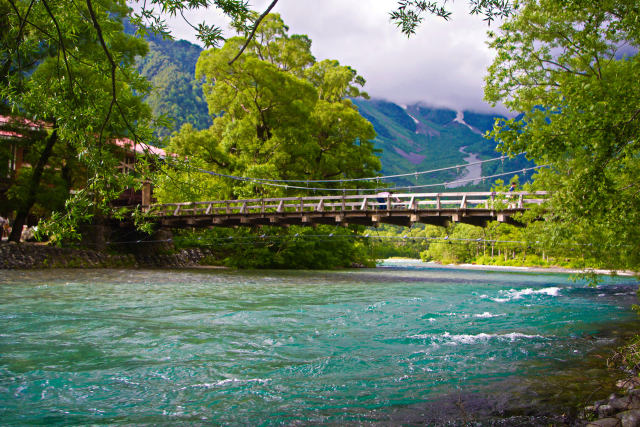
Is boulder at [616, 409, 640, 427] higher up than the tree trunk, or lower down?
lower down

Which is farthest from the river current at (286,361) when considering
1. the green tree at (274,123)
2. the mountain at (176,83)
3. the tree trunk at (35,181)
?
the mountain at (176,83)

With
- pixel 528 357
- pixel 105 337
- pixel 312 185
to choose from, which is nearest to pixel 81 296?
pixel 105 337

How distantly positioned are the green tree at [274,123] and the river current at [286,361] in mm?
14198

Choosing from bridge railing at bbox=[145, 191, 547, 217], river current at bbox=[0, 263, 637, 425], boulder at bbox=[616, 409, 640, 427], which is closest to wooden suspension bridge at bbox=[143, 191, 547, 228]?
bridge railing at bbox=[145, 191, 547, 217]

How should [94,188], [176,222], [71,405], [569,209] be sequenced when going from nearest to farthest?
[94,188] → [71,405] → [569,209] → [176,222]

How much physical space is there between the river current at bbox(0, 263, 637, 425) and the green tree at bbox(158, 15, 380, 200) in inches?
559

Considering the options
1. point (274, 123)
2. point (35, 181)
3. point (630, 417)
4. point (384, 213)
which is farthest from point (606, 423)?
point (274, 123)

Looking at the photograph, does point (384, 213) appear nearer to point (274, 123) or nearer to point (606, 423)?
point (274, 123)

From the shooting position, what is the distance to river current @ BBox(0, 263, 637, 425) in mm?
3646

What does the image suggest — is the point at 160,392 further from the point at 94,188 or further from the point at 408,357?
the point at 408,357

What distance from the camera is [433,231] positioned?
3278 inches

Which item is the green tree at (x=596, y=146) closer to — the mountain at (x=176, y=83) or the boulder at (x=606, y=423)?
the boulder at (x=606, y=423)

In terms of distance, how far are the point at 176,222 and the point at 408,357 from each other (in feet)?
63.5

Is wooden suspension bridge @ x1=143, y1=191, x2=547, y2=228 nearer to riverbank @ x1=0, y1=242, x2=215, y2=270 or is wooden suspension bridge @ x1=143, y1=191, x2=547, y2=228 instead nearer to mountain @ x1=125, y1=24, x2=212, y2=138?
riverbank @ x1=0, y1=242, x2=215, y2=270
